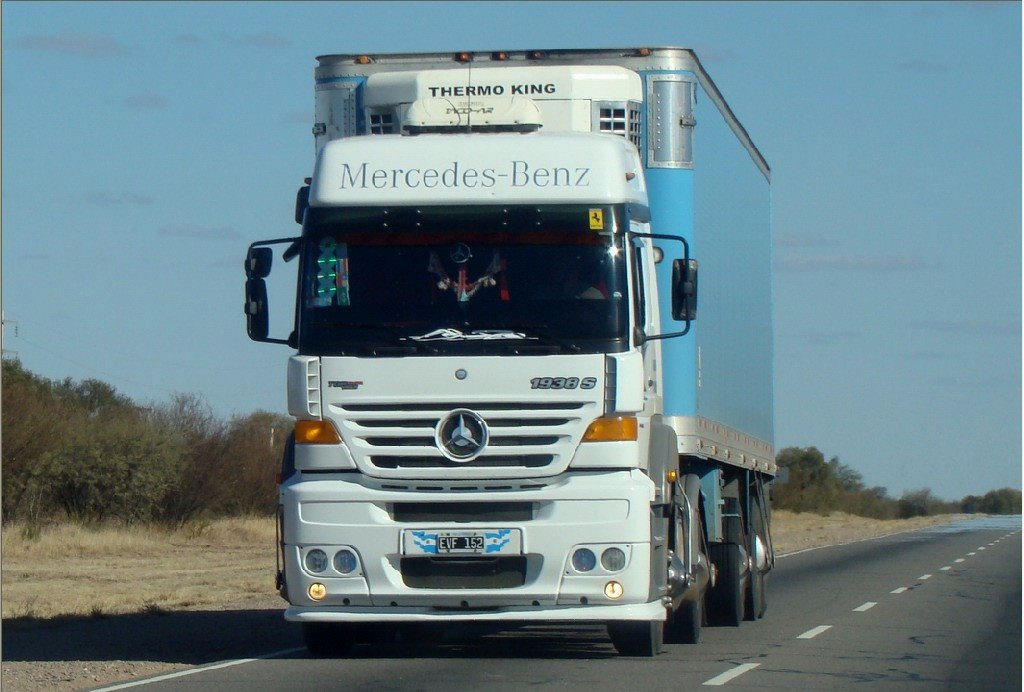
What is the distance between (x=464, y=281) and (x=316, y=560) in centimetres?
224

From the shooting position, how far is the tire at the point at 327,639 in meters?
13.2

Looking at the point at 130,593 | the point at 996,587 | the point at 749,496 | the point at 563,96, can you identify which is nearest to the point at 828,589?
the point at 996,587

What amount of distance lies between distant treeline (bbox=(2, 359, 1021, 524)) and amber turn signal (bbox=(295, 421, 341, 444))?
974 inches

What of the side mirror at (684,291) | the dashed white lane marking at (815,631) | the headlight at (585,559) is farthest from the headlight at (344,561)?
the dashed white lane marking at (815,631)

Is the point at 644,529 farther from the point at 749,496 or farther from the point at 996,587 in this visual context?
the point at 996,587

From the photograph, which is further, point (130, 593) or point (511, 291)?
point (130, 593)

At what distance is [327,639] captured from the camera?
44.0 ft

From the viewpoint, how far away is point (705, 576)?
1503 cm

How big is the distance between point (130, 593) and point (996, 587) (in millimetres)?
12929

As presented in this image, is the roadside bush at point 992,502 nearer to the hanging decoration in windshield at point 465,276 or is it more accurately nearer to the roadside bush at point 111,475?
the roadside bush at point 111,475

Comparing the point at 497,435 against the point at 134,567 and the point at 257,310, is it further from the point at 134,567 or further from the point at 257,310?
the point at 134,567

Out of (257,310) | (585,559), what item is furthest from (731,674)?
(257,310)

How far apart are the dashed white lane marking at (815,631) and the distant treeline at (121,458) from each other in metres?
18.4

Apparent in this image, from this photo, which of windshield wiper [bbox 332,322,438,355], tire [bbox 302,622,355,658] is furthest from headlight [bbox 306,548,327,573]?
windshield wiper [bbox 332,322,438,355]
